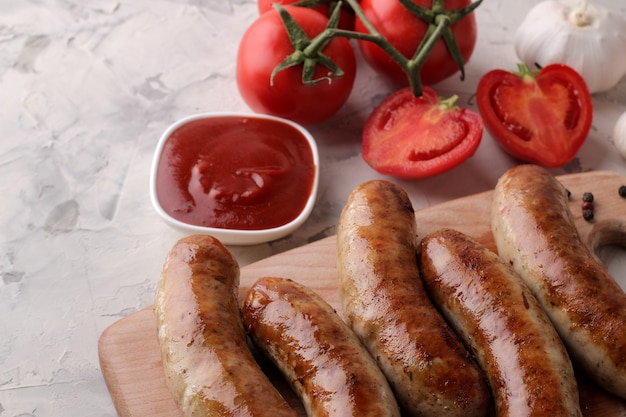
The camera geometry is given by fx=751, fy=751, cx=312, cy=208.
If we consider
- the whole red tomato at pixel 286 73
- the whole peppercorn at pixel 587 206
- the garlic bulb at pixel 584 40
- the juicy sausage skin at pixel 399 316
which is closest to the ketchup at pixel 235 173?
the whole red tomato at pixel 286 73

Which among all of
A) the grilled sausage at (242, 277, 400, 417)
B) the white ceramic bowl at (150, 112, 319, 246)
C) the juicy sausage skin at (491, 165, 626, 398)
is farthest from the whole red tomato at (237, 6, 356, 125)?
the grilled sausage at (242, 277, 400, 417)

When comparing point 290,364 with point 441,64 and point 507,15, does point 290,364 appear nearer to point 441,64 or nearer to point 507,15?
point 441,64

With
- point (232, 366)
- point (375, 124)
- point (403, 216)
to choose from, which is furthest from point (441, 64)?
point (232, 366)

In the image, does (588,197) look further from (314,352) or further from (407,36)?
(314,352)

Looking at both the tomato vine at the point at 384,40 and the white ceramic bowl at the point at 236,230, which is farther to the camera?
the tomato vine at the point at 384,40

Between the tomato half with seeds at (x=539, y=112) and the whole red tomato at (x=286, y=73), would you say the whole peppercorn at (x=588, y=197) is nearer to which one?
the tomato half with seeds at (x=539, y=112)

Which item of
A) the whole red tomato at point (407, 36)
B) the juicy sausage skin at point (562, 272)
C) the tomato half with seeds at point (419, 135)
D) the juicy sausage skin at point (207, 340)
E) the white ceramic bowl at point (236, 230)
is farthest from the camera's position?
the whole red tomato at point (407, 36)

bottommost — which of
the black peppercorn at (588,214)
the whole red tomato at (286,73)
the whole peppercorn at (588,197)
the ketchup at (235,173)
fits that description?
the black peppercorn at (588,214)
